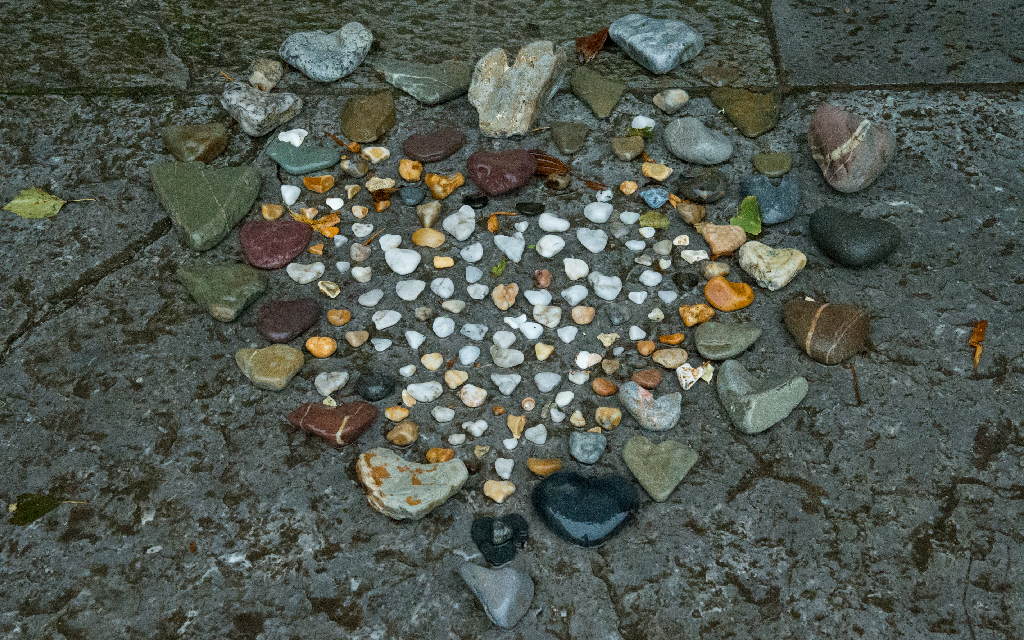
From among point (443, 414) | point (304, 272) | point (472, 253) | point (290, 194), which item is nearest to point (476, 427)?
point (443, 414)

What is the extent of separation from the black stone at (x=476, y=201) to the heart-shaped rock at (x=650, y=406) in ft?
1.84

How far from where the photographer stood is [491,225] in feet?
5.76

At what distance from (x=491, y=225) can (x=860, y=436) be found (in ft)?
2.78

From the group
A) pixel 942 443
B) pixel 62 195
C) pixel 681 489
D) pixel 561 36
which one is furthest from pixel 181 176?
pixel 942 443

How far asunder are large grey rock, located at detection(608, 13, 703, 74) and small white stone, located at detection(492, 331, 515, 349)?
92 cm

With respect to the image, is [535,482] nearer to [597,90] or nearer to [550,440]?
[550,440]

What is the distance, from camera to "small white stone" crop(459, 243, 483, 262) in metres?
1.71

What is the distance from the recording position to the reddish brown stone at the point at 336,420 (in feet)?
4.67

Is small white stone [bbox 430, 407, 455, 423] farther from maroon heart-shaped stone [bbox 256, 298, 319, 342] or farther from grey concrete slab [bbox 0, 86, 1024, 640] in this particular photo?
maroon heart-shaped stone [bbox 256, 298, 319, 342]

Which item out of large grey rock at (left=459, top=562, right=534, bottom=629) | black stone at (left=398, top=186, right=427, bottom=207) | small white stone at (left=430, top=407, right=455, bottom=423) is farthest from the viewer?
black stone at (left=398, top=186, right=427, bottom=207)

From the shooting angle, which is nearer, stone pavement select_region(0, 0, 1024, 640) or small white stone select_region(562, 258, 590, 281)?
stone pavement select_region(0, 0, 1024, 640)

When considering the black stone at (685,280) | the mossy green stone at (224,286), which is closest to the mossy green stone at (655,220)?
the black stone at (685,280)

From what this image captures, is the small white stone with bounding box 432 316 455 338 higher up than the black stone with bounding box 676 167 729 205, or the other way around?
the black stone with bounding box 676 167 729 205

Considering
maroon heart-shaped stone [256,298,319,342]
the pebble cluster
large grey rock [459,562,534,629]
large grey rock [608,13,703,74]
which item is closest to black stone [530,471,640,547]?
the pebble cluster
